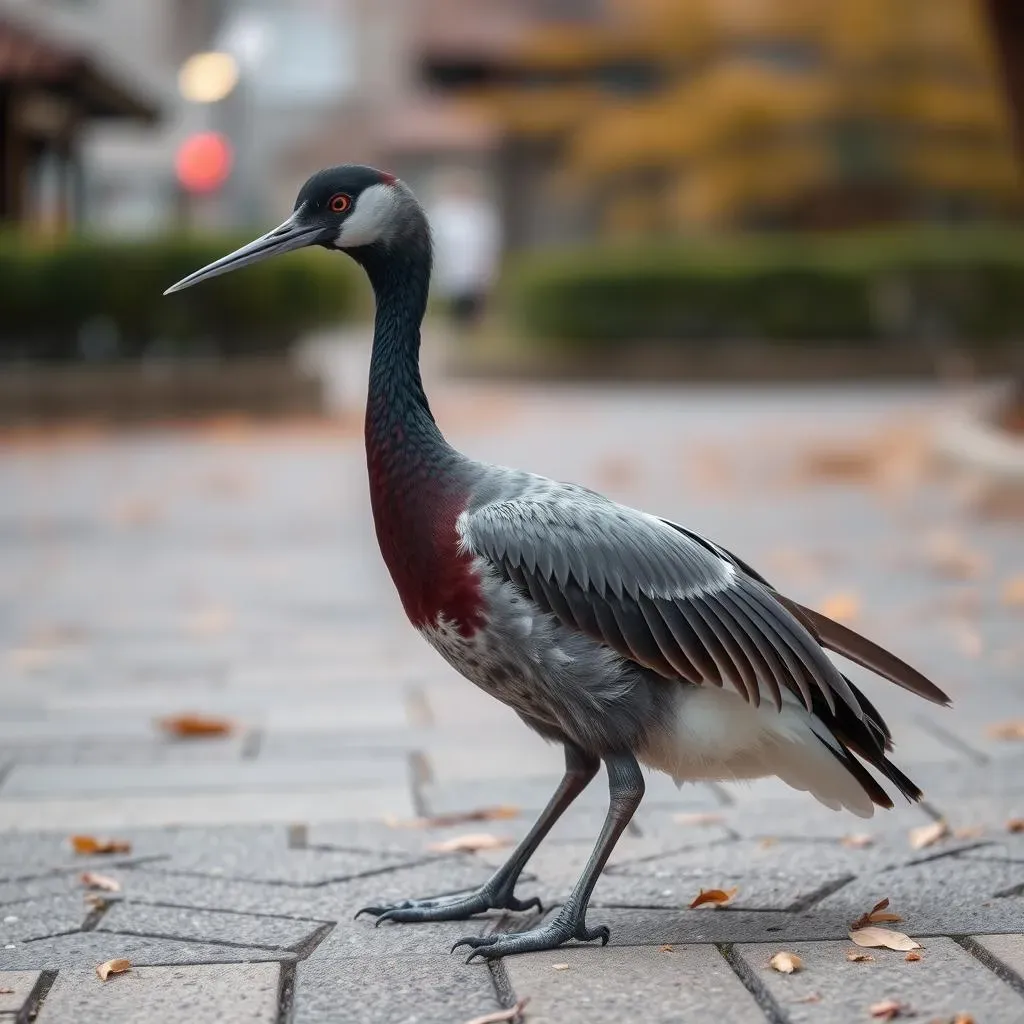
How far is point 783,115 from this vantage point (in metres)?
25.0

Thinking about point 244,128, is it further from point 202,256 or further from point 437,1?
point 202,256

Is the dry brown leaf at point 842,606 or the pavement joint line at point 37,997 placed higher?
the pavement joint line at point 37,997

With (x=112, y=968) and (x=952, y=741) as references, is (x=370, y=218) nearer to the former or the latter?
(x=112, y=968)

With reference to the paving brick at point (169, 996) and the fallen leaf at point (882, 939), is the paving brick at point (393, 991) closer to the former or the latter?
the paving brick at point (169, 996)

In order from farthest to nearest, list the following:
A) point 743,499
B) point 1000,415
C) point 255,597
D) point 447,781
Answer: point 1000,415, point 743,499, point 255,597, point 447,781

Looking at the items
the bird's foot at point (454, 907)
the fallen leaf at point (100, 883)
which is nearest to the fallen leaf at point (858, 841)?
the bird's foot at point (454, 907)

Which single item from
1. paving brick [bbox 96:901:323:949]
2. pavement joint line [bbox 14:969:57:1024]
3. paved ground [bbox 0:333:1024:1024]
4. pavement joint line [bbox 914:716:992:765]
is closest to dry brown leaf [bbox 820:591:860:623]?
paved ground [bbox 0:333:1024:1024]

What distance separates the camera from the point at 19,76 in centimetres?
1612

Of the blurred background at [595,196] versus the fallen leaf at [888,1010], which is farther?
the blurred background at [595,196]

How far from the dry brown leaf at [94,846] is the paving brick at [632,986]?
120cm

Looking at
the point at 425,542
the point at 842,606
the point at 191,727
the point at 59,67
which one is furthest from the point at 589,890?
the point at 59,67

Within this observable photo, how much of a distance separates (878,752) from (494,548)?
2.83 ft

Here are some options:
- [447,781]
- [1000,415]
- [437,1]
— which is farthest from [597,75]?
[447,781]

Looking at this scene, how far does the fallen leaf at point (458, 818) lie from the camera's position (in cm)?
417
